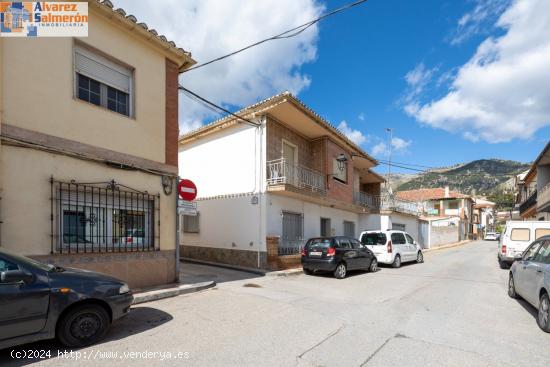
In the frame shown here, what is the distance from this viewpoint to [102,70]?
25.0 feet

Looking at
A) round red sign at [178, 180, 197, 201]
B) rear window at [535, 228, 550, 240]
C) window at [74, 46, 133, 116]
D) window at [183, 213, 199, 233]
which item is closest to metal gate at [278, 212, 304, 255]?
window at [183, 213, 199, 233]

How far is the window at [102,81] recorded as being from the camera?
721 cm

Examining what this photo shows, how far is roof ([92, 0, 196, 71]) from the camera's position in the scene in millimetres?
7238

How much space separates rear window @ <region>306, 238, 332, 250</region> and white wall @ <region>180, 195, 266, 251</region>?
5.90ft

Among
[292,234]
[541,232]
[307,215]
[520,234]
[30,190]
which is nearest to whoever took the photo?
[30,190]

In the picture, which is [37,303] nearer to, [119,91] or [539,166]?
[119,91]

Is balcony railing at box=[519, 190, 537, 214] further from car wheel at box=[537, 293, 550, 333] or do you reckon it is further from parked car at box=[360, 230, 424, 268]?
car wheel at box=[537, 293, 550, 333]

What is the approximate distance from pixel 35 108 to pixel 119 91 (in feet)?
6.71

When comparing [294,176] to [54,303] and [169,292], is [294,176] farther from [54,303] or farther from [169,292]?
[54,303]

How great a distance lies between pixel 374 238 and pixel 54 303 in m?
12.4

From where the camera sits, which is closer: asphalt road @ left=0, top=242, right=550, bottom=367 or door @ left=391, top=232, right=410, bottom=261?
asphalt road @ left=0, top=242, right=550, bottom=367

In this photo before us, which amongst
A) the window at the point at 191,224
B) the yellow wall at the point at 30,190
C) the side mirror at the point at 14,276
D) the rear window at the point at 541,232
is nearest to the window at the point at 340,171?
the window at the point at 191,224

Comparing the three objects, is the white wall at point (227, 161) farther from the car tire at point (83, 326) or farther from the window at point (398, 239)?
the car tire at point (83, 326)

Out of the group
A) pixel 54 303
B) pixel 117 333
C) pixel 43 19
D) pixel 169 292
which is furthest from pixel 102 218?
pixel 43 19
